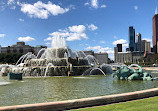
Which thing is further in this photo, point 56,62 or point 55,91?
point 56,62

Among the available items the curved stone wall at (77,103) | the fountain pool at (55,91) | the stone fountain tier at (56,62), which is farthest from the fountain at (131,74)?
the stone fountain tier at (56,62)

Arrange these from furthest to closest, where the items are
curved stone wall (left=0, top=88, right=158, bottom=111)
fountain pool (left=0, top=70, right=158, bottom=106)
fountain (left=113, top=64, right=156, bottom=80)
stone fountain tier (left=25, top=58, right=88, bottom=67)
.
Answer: stone fountain tier (left=25, top=58, right=88, bottom=67) < fountain (left=113, top=64, right=156, bottom=80) < fountain pool (left=0, top=70, right=158, bottom=106) < curved stone wall (left=0, top=88, right=158, bottom=111)

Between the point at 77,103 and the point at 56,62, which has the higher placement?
the point at 56,62

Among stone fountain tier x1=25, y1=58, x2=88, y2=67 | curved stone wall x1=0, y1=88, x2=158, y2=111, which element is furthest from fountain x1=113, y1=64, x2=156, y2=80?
stone fountain tier x1=25, y1=58, x2=88, y2=67

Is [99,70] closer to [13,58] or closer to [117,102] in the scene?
[117,102]

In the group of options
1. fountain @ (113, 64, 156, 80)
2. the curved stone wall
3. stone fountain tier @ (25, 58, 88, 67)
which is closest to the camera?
the curved stone wall

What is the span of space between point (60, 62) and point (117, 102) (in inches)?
765

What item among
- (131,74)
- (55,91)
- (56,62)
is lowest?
(55,91)

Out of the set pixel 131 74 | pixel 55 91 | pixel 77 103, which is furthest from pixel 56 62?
pixel 77 103

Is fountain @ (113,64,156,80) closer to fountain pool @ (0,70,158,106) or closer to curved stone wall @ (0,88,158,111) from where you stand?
fountain pool @ (0,70,158,106)

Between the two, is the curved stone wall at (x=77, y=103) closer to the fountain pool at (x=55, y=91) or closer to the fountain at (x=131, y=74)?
the fountain pool at (x=55, y=91)

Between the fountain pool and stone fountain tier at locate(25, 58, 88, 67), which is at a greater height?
stone fountain tier at locate(25, 58, 88, 67)

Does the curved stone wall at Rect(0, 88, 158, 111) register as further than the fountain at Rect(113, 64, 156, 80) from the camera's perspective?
No

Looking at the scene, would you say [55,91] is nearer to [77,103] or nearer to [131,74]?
[77,103]
